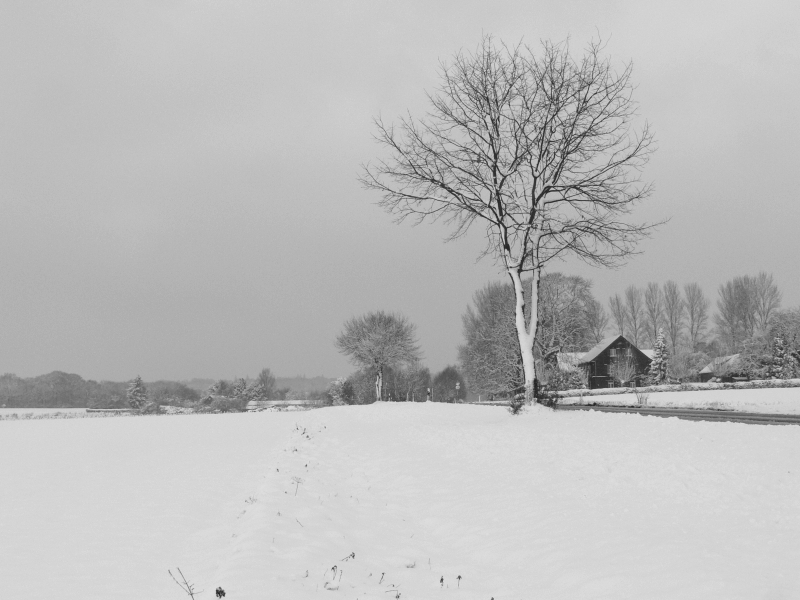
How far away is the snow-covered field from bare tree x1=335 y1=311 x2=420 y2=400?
145 feet

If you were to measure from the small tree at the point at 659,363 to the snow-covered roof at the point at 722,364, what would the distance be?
7.52 m

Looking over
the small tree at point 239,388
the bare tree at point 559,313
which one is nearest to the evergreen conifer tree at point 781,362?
the bare tree at point 559,313

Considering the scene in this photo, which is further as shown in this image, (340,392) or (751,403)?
(340,392)

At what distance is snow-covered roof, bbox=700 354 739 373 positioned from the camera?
60.1 meters

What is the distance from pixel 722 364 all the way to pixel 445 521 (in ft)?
220

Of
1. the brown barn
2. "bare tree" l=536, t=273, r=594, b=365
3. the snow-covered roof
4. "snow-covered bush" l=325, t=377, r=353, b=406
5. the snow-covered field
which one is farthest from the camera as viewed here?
"snow-covered bush" l=325, t=377, r=353, b=406

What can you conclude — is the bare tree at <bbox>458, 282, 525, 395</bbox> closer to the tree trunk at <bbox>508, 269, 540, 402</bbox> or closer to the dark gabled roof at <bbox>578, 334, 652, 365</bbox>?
the dark gabled roof at <bbox>578, 334, 652, 365</bbox>

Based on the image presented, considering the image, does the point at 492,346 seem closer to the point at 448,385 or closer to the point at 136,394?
Answer: the point at 448,385

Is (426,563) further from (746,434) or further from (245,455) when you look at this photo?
(245,455)

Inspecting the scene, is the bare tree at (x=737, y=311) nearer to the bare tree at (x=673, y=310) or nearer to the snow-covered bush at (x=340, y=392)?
the bare tree at (x=673, y=310)

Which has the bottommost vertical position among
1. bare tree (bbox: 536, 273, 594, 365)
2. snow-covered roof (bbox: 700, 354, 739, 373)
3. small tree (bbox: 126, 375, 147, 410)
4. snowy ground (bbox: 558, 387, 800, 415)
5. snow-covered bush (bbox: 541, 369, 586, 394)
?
small tree (bbox: 126, 375, 147, 410)

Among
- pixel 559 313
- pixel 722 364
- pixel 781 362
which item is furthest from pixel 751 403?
pixel 722 364

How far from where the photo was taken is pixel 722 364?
6234 centimetres

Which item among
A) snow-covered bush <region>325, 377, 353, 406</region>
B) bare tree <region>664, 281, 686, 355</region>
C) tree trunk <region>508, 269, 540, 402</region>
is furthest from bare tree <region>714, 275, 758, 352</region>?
tree trunk <region>508, 269, 540, 402</region>
